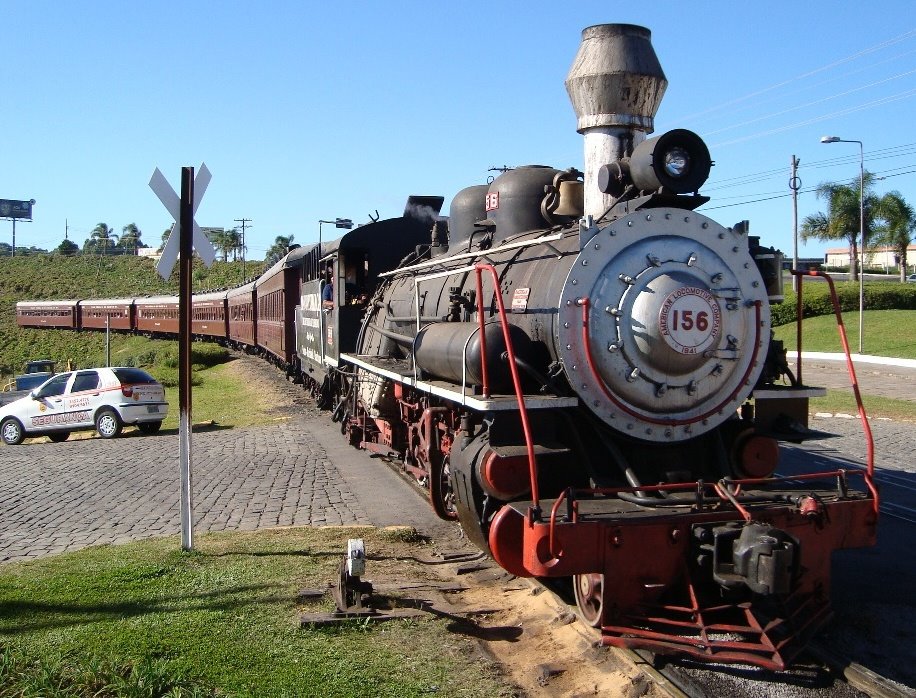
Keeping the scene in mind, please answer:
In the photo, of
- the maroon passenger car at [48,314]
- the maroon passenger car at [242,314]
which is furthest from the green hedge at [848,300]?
the maroon passenger car at [48,314]

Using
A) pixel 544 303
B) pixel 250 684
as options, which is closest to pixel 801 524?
pixel 544 303

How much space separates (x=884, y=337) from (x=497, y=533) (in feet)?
111

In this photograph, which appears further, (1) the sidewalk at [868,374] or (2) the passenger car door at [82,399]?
(1) the sidewalk at [868,374]

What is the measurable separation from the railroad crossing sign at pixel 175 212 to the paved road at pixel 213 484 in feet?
8.98

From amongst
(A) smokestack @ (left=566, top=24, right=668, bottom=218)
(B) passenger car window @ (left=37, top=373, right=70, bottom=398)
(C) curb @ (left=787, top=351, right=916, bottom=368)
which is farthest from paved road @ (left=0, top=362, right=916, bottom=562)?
(C) curb @ (left=787, top=351, right=916, bottom=368)

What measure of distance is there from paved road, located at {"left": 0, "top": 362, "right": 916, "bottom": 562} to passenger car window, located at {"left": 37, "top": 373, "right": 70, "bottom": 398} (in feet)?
5.62

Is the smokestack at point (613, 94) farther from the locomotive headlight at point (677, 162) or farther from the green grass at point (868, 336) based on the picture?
the green grass at point (868, 336)

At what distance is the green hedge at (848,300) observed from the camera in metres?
41.0

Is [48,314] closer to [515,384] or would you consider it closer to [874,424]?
[874,424]

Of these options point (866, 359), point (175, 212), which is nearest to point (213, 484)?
point (175, 212)

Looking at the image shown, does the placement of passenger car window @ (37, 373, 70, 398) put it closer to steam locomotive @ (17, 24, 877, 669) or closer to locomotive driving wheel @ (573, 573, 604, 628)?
steam locomotive @ (17, 24, 877, 669)

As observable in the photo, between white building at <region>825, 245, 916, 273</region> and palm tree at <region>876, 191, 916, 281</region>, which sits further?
white building at <region>825, 245, 916, 273</region>

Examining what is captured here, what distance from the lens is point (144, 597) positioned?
21.2ft

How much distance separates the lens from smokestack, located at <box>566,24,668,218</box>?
7.08 metres
